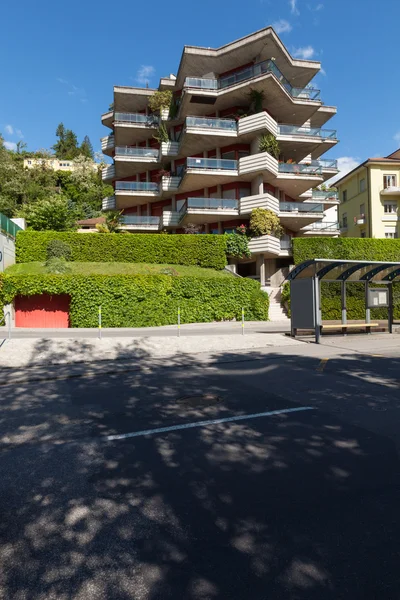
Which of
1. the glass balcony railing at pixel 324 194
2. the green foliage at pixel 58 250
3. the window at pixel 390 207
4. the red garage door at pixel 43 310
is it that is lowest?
the red garage door at pixel 43 310

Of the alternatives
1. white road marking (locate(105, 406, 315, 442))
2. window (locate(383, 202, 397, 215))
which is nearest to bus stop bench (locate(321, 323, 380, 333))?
white road marking (locate(105, 406, 315, 442))

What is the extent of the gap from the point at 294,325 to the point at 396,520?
13.2m

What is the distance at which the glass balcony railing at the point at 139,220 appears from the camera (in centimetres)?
3684

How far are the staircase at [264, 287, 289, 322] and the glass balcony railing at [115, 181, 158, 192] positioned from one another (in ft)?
56.5

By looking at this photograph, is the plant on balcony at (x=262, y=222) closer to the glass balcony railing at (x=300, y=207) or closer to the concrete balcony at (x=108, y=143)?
the glass balcony railing at (x=300, y=207)

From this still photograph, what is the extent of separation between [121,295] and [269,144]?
63.1 ft

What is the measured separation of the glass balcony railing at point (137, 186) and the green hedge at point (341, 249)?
15413mm

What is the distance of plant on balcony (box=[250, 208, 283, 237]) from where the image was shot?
31.2 metres

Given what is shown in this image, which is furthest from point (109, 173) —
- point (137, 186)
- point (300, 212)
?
point (300, 212)

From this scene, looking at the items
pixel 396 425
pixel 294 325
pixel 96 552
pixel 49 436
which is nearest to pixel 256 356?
pixel 294 325

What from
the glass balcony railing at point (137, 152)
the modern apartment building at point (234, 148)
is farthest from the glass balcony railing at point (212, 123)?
the glass balcony railing at point (137, 152)

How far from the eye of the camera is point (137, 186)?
3841 centimetres

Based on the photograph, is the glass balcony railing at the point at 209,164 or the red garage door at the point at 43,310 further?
the glass balcony railing at the point at 209,164

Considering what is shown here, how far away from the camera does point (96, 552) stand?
2.53 meters
